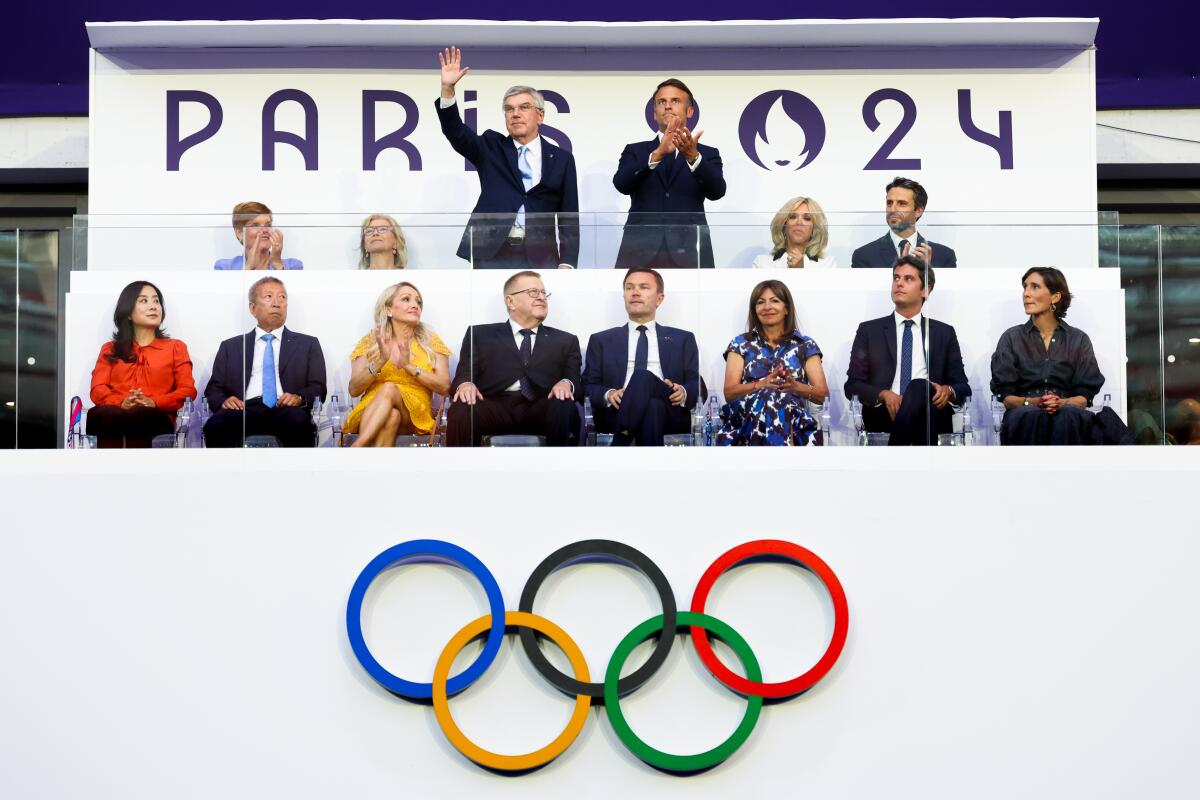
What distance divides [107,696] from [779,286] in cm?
304

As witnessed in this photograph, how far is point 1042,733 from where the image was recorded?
18.1ft

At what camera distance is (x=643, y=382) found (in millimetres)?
5781

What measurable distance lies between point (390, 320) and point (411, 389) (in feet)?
0.98

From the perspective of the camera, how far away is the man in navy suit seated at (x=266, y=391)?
5.77m

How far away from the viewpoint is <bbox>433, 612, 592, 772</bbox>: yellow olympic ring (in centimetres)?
539

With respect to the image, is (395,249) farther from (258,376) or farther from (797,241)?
(797,241)

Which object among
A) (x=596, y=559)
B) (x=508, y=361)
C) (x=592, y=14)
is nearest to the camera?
(x=596, y=559)

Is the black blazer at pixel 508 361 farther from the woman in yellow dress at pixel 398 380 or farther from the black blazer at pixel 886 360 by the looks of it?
the black blazer at pixel 886 360

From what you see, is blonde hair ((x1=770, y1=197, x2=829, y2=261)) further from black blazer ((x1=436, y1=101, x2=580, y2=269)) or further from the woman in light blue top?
the woman in light blue top

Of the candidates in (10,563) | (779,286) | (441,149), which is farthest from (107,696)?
(441,149)

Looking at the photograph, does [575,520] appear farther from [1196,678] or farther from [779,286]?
[1196,678]

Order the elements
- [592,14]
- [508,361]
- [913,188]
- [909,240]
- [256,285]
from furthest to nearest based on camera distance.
A: 1. [592,14]
2. [913,188]
3. [909,240]
4. [256,285]
5. [508,361]

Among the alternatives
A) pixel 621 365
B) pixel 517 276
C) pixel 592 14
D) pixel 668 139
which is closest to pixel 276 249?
pixel 517 276

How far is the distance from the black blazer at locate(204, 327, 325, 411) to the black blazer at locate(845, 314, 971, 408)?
2.10 meters
